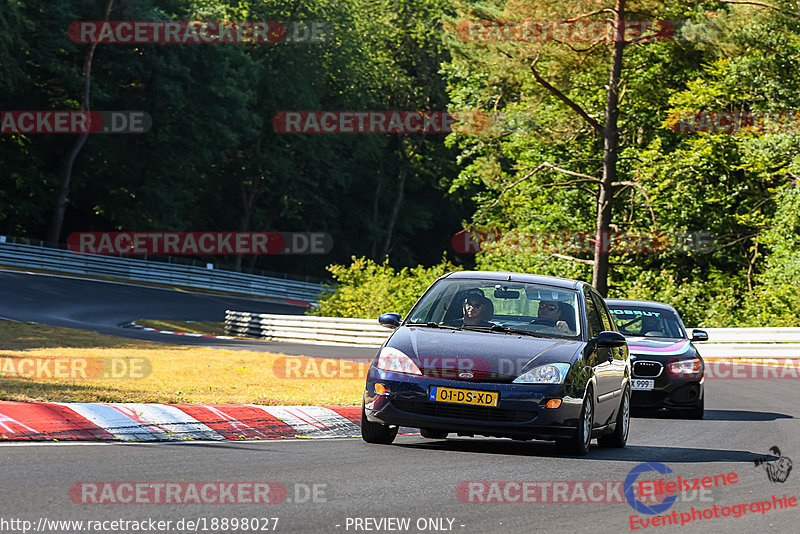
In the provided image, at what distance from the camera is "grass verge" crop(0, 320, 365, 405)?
13.8m

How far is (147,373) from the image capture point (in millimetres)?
18562

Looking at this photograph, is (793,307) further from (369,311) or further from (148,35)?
(148,35)

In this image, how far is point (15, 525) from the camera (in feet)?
20.6

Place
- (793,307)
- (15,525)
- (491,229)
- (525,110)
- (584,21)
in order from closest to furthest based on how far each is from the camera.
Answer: (15,525), (793,307), (584,21), (525,110), (491,229)

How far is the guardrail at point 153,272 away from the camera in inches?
2154

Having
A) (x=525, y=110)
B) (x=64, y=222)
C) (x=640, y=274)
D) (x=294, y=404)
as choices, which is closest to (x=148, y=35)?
(x=64, y=222)

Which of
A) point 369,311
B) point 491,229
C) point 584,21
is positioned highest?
point 584,21

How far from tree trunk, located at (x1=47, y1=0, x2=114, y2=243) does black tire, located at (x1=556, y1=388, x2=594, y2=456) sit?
52060 millimetres

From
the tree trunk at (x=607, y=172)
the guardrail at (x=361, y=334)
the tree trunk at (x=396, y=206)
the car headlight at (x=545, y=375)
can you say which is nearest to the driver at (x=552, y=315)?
the car headlight at (x=545, y=375)

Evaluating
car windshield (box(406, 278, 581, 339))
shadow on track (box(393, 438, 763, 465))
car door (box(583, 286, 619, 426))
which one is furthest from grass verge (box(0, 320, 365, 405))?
car door (box(583, 286, 619, 426))

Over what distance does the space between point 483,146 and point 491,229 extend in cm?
503

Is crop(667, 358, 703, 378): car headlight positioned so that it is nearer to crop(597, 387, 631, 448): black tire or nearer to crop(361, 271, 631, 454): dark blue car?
crop(597, 387, 631, 448): black tire

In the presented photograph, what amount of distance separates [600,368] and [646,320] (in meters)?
6.51

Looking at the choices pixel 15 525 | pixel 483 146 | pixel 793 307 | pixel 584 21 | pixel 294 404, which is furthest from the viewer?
pixel 483 146
